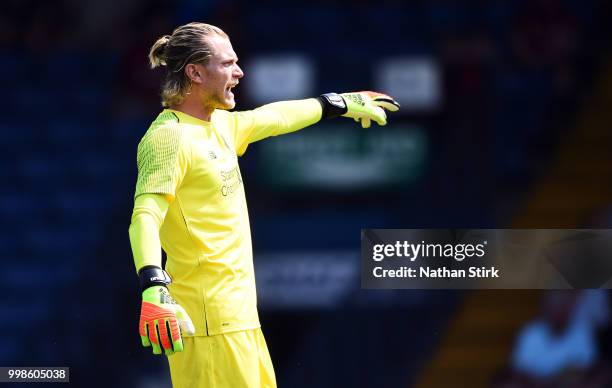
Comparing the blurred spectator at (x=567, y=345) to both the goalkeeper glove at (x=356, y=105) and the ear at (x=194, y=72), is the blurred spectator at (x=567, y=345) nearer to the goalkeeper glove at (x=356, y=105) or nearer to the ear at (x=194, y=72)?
the goalkeeper glove at (x=356, y=105)

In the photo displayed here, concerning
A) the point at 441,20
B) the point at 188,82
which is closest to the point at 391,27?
the point at 441,20

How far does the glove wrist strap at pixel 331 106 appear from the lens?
4.52 metres

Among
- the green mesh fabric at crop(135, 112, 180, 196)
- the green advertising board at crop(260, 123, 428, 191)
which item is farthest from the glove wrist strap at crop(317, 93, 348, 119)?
the green advertising board at crop(260, 123, 428, 191)

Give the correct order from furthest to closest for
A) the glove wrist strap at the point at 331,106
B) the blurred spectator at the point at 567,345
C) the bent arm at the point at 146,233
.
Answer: the blurred spectator at the point at 567,345 → the glove wrist strap at the point at 331,106 → the bent arm at the point at 146,233

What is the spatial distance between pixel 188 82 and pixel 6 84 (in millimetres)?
5722

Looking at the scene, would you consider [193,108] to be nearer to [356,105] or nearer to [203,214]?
[203,214]

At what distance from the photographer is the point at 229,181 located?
12.9 feet

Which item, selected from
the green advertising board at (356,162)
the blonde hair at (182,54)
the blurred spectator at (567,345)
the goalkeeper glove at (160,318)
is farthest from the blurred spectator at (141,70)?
the goalkeeper glove at (160,318)

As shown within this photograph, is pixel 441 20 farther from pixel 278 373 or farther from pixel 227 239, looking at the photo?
pixel 227 239

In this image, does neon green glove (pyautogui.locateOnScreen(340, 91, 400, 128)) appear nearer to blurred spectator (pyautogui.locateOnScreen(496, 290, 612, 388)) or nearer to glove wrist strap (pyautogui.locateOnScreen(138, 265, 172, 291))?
glove wrist strap (pyautogui.locateOnScreen(138, 265, 172, 291))

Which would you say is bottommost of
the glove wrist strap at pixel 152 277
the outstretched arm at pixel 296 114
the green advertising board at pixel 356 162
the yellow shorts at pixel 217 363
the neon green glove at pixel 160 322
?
the yellow shorts at pixel 217 363

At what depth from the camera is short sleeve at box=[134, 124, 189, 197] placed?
12.1 ft

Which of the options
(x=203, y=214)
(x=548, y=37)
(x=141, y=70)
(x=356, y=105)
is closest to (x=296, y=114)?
(x=356, y=105)

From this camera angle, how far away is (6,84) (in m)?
9.35
